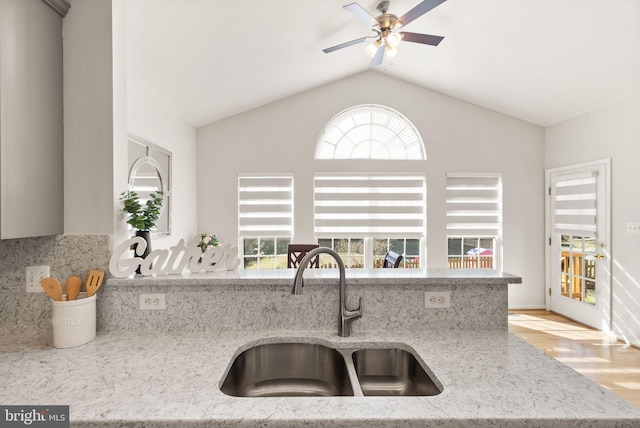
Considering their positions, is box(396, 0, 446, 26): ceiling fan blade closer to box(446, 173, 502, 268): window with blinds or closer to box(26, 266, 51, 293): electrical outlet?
box(446, 173, 502, 268): window with blinds

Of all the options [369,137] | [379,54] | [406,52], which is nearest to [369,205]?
[369,137]

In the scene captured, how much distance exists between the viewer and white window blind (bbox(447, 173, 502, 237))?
4547 mm

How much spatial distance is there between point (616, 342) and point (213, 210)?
5.01 m

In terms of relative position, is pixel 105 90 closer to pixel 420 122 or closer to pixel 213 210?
pixel 213 210

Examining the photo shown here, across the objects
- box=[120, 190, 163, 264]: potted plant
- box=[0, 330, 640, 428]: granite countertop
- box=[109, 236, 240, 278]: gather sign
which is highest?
box=[120, 190, 163, 264]: potted plant

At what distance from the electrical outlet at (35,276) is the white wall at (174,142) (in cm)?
172

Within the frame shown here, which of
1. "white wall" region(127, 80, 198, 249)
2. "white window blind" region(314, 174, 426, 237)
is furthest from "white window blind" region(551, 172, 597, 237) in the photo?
"white wall" region(127, 80, 198, 249)

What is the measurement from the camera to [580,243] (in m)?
4.00

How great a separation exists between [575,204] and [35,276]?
5177 millimetres

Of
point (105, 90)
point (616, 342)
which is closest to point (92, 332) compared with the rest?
point (105, 90)

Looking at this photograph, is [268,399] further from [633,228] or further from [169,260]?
[633,228]

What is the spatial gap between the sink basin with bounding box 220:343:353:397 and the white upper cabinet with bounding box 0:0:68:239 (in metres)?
1.01

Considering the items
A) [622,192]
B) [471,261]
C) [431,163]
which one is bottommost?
[471,261]

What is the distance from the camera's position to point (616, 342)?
135 inches
